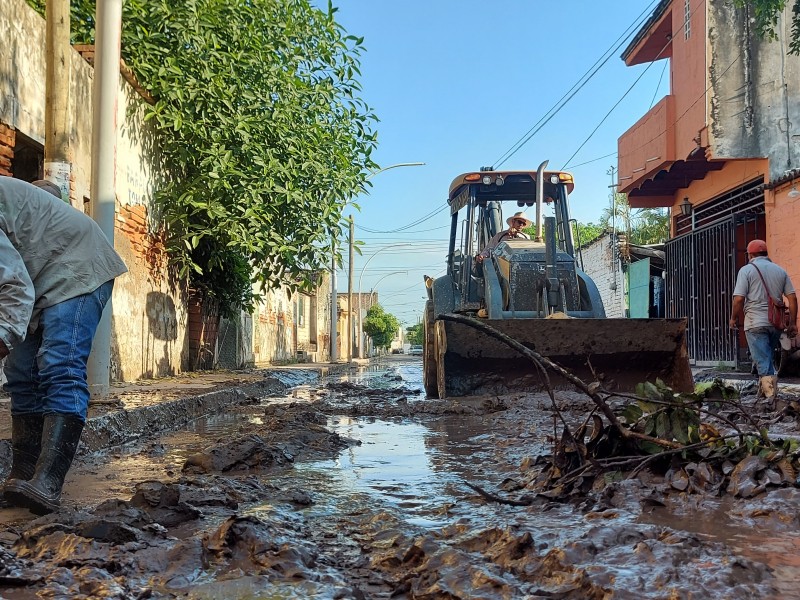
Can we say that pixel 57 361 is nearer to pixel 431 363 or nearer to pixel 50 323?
pixel 50 323

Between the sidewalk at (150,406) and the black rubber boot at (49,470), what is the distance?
104cm

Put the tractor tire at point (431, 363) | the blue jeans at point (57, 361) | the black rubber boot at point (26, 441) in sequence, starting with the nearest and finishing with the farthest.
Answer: the blue jeans at point (57, 361) < the black rubber boot at point (26, 441) < the tractor tire at point (431, 363)

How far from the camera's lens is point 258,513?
2.75 m

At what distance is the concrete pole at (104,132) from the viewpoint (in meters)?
6.04

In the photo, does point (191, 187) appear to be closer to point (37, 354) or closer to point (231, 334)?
point (231, 334)

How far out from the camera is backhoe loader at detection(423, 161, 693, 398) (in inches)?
289

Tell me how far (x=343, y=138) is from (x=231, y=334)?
495 centimetres

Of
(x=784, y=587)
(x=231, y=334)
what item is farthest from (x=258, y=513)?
(x=231, y=334)

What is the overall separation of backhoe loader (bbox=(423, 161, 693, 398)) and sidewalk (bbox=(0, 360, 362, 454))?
2.39 metres

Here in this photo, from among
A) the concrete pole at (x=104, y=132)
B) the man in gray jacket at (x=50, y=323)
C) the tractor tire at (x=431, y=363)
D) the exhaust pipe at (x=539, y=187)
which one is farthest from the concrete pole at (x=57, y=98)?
the exhaust pipe at (x=539, y=187)

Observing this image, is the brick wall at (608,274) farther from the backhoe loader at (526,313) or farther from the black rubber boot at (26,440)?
the black rubber boot at (26,440)

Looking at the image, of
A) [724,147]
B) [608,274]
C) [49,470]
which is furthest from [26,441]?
[608,274]

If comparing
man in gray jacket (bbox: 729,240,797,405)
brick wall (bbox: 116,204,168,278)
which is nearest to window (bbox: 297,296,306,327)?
brick wall (bbox: 116,204,168,278)

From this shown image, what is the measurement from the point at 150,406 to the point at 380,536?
3898mm
